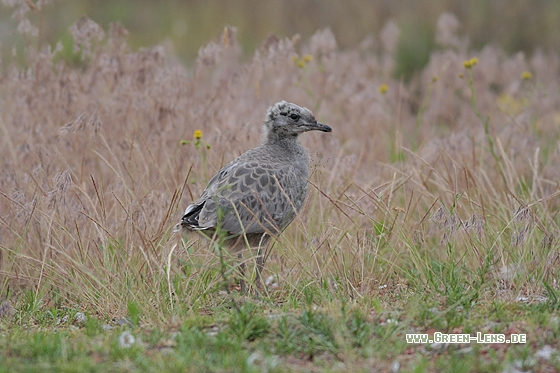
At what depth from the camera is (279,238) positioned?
18.5 feet

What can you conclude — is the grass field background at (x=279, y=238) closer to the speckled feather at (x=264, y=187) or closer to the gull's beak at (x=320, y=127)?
the speckled feather at (x=264, y=187)

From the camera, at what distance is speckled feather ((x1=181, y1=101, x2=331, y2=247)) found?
16.3 feet

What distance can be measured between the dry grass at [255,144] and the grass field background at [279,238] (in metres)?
0.03

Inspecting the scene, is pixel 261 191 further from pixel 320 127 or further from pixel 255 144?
pixel 255 144

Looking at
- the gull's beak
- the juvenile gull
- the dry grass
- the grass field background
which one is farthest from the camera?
the gull's beak

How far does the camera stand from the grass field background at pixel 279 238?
12.2ft

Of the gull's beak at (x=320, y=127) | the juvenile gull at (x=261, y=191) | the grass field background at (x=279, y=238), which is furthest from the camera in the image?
the gull's beak at (x=320, y=127)

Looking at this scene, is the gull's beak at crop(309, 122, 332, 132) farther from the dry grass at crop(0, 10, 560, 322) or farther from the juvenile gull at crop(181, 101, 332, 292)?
the dry grass at crop(0, 10, 560, 322)

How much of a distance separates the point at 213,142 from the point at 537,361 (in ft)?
12.2

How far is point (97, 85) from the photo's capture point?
285 inches

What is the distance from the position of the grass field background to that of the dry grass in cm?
3

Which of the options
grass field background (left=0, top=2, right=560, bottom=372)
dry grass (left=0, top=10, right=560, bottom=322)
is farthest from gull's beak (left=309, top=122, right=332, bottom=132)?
dry grass (left=0, top=10, right=560, bottom=322)

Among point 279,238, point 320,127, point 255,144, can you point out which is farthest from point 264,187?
point 255,144

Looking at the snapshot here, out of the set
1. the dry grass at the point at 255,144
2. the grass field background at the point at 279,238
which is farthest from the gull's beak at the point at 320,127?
the dry grass at the point at 255,144
